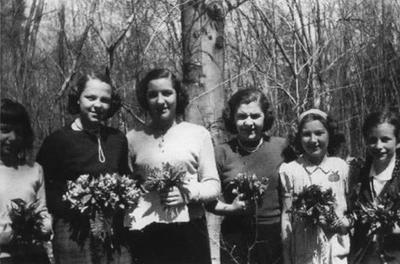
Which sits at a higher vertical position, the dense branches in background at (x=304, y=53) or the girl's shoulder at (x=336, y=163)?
the dense branches in background at (x=304, y=53)

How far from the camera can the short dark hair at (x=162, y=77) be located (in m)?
4.63

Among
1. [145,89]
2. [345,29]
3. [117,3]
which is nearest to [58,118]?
[117,3]

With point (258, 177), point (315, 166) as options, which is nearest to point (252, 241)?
point (258, 177)

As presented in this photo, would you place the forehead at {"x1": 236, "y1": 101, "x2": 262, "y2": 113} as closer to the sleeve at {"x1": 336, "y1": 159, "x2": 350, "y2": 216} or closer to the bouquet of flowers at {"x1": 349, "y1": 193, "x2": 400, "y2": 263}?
the sleeve at {"x1": 336, "y1": 159, "x2": 350, "y2": 216}

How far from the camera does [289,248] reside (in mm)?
4727

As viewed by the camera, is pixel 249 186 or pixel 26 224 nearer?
pixel 26 224

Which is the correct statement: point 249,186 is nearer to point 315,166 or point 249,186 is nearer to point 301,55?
point 315,166

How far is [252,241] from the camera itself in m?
4.81

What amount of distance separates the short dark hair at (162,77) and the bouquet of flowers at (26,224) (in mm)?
1121

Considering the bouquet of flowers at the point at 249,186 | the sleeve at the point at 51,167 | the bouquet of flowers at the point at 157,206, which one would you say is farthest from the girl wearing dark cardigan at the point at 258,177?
the sleeve at the point at 51,167

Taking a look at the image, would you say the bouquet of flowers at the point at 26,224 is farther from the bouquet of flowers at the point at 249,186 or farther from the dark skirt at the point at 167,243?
the bouquet of flowers at the point at 249,186

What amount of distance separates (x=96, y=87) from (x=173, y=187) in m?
0.91

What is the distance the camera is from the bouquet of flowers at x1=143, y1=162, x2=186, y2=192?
167 inches

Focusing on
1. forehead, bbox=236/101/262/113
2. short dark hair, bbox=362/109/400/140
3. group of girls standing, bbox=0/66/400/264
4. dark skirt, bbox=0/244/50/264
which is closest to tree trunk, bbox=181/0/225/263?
group of girls standing, bbox=0/66/400/264
